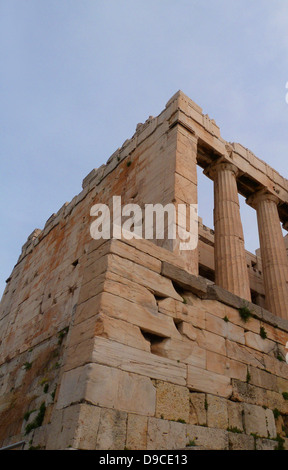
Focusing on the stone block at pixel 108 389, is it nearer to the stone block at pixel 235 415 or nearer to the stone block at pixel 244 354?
the stone block at pixel 235 415

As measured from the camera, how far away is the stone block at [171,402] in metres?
5.16

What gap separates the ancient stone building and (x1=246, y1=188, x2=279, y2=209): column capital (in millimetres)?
Answer: 35

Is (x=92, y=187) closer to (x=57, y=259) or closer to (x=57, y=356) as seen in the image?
(x=57, y=259)

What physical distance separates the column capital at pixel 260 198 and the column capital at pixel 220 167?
130cm

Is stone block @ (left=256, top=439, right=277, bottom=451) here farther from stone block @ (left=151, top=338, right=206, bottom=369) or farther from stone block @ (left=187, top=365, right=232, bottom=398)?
stone block @ (left=151, top=338, right=206, bottom=369)

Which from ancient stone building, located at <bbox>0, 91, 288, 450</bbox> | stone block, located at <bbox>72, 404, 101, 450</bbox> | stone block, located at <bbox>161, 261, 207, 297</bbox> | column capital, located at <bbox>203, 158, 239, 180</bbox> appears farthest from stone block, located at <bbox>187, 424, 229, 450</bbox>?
column capital, located at <bbox>203, 158, 239, 180</bbox>

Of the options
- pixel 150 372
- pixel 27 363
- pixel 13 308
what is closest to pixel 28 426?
pixel 27 363

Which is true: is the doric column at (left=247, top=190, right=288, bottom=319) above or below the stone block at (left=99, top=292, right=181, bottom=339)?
above

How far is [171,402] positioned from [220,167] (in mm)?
7379

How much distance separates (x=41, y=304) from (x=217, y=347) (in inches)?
274

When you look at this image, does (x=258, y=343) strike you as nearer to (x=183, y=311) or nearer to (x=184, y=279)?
(x=183, y=311)

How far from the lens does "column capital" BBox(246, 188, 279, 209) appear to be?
1203cm

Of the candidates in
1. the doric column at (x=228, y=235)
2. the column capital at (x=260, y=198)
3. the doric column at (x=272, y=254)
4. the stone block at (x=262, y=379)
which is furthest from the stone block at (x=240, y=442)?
the column capital at (x=260, y=198)

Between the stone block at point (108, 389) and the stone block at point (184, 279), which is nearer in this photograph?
the stone block at point (108, 389)
